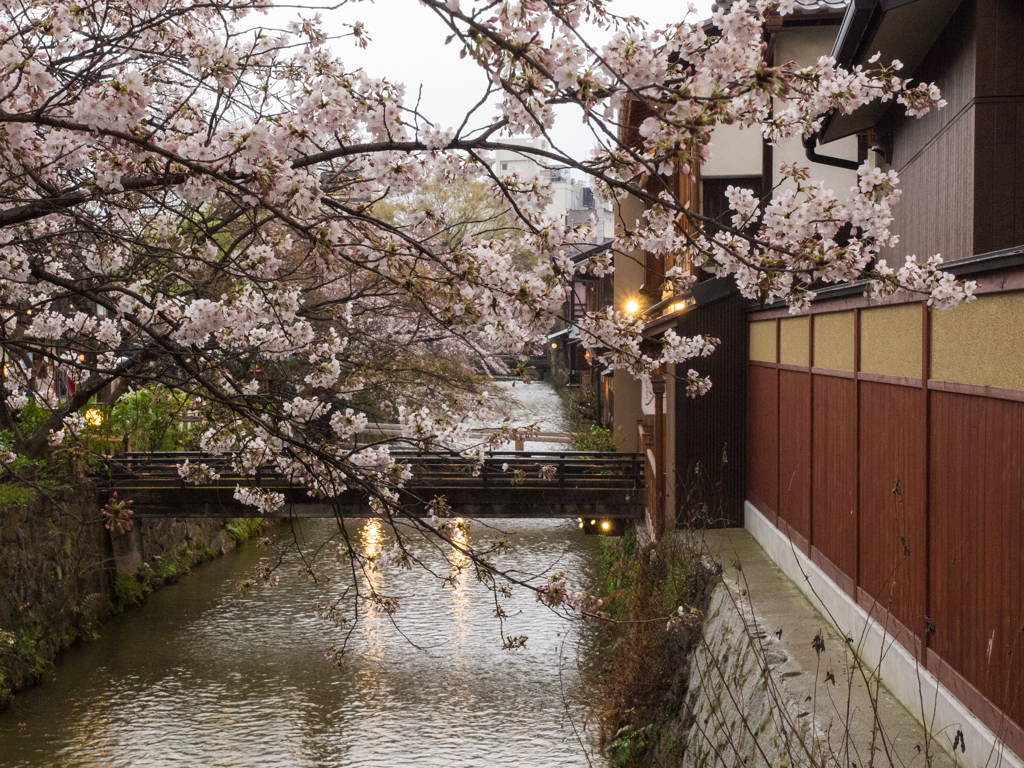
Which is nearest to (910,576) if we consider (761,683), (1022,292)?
(761,683)

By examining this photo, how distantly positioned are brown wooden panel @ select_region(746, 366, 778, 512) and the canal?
282 centimetres

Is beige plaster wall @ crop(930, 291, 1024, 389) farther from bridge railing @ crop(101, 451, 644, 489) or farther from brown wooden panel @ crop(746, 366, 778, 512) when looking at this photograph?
bridge railing @ crop(101, 451, 644, 489)

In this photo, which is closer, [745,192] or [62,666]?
[745,192]

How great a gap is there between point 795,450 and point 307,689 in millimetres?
6497

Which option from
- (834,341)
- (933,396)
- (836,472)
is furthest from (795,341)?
(933,396)

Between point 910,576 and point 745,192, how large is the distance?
9.29 feet

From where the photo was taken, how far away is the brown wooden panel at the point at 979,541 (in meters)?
4.32

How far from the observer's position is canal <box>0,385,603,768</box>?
970 cm

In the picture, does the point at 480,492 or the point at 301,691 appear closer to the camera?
the point at 301,691

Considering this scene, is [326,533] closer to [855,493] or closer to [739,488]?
[739,488]

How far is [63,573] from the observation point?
13805 millimetres

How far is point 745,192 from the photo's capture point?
4539mm

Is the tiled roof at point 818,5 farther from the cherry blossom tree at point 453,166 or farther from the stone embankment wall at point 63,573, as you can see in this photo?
the stone embankment wall at point 63,573

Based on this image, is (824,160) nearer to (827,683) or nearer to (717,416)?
(717,416)
